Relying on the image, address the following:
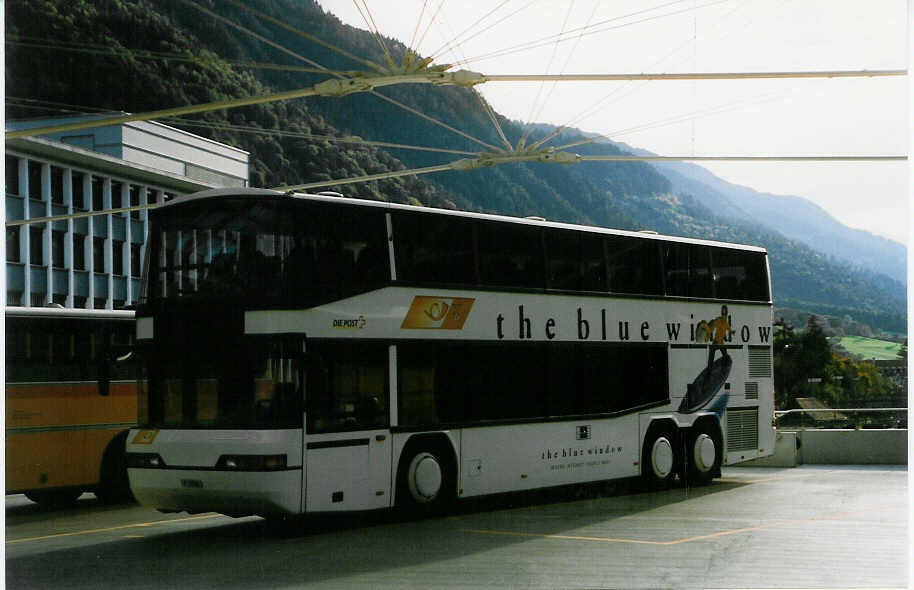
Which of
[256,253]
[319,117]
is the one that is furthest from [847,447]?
[256,253]

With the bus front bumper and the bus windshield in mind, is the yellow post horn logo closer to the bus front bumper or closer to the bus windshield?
the bus windshield

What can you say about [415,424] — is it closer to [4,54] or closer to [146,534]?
[146,534]

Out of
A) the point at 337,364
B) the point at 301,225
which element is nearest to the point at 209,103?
the point at 301,225

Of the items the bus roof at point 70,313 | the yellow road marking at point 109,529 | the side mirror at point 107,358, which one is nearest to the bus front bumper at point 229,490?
the yellow road marking at point 109,529

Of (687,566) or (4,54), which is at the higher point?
(4,54)

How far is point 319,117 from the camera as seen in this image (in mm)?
16531

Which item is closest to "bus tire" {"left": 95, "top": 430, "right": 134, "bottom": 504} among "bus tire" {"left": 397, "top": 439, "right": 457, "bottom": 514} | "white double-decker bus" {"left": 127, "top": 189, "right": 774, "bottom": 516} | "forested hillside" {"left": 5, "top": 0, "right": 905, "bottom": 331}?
"forested hillside" {"left": 5, "top": 0, "right": 905, "bottom": 331}

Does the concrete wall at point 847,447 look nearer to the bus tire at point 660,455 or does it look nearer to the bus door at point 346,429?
the bus tire at point 660,455

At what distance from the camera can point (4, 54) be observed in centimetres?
1097

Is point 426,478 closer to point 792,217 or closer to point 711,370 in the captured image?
point 792,217

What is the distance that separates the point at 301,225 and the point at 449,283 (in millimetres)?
2109

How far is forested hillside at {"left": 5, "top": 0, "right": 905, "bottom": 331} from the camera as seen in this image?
41.6 feet

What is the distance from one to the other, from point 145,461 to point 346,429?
2.00 meters

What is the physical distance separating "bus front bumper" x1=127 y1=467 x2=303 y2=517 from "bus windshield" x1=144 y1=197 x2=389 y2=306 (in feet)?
5.45
